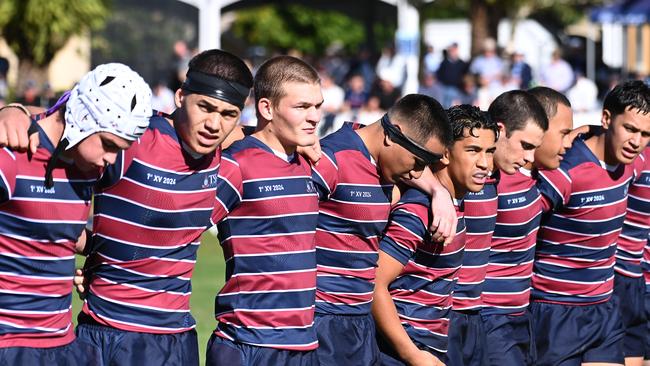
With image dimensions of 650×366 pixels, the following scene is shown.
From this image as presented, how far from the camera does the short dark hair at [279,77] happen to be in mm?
6441

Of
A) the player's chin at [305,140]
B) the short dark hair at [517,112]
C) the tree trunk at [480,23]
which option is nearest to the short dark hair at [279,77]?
the player's chin at [305,140]

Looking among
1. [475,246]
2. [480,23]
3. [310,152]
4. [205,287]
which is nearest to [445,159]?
[475,246]

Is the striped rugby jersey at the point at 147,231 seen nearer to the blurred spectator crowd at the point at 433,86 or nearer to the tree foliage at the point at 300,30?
the blurred spectator crowd at the point at 433,86

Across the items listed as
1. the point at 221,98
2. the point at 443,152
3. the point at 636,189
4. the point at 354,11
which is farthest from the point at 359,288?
the point at 354,11

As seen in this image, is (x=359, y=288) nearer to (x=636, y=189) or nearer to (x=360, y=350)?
(x=360, y=350)

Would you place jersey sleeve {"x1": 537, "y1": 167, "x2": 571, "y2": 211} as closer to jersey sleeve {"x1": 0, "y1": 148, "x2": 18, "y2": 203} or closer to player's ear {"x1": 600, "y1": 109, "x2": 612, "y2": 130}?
player's ear {"x1": 600, "y1": 109, "x2": 612, "y2": 130}

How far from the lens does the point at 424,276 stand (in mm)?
7066

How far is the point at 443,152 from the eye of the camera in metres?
6.83

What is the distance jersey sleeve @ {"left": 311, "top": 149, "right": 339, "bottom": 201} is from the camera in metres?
6.70

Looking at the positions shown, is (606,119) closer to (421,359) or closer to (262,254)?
(421,359)

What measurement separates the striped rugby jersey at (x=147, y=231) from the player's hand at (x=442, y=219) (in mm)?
1354

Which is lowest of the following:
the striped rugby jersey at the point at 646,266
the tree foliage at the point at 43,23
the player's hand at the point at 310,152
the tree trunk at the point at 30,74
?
the striped rugby jersey at the point at 646,266

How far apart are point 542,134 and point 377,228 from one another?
1.50 metres

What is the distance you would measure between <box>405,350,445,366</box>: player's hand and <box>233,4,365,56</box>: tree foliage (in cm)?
4728
